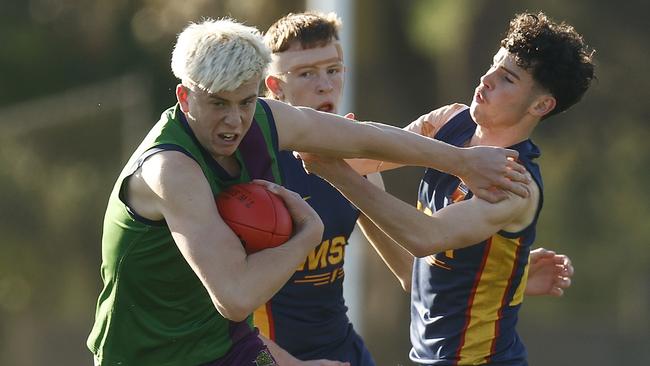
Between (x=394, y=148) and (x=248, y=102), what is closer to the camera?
(x=248, y=102)

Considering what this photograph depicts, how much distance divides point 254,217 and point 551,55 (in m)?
1.83

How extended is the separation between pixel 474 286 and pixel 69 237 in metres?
11.4

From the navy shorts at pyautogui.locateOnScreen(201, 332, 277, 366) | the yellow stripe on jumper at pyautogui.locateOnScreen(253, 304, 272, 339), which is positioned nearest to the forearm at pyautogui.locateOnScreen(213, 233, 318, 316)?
the navy shorts at pyautogui.locateOnScreen(201, 332, 277, 366)

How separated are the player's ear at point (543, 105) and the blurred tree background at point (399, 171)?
891cm

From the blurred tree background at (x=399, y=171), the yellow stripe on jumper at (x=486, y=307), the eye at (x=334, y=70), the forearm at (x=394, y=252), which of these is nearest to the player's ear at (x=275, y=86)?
the eye at (x=334, y=70)

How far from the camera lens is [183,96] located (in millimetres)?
4988

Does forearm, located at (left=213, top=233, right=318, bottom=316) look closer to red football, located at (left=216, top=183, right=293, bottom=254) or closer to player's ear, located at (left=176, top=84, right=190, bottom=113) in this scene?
red football, located at (left=216, top=183, right=293, bottom=254)

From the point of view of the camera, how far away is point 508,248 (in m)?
6.03

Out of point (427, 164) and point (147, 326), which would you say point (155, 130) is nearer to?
point (147, 326)

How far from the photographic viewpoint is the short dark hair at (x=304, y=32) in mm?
6738

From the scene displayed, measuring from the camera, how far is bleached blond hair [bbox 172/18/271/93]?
4.84 meters

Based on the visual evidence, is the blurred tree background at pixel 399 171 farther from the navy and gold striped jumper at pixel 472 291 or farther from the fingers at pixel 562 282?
the navy and gold striped jumper at pixel 472 291

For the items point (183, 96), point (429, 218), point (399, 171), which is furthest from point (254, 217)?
point (399, 171)

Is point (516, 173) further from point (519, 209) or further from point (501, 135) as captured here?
point (501, 135)
